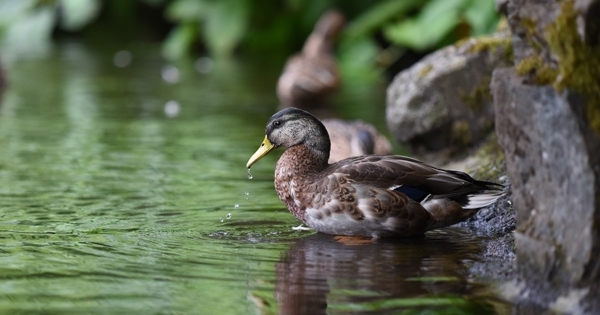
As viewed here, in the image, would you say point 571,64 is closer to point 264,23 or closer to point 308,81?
point 308,81

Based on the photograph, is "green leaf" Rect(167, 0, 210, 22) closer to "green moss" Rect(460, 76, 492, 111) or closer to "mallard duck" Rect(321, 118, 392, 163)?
"mallard duck" Rect(321, 118, 392, 163)

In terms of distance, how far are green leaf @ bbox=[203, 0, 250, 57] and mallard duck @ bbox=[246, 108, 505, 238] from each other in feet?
49.4

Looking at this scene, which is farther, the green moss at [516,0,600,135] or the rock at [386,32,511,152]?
the rock at [386,32,511,152]

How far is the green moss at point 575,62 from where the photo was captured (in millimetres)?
4262

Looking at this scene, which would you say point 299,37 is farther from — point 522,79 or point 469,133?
point 522,79

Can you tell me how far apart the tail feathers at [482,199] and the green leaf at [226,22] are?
15.3 meters

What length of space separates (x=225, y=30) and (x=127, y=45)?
15.0ft

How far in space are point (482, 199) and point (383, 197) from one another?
59cm

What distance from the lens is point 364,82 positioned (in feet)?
56.7

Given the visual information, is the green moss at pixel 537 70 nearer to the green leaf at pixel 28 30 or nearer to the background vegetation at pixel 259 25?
the background vegetation at pixel 259 25

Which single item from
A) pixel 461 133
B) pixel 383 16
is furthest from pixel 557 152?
pixel 383 16

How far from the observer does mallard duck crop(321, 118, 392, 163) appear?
876cm

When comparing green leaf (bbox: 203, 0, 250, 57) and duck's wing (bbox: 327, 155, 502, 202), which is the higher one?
green leaf (bbox: 203, 0, 250, 57)

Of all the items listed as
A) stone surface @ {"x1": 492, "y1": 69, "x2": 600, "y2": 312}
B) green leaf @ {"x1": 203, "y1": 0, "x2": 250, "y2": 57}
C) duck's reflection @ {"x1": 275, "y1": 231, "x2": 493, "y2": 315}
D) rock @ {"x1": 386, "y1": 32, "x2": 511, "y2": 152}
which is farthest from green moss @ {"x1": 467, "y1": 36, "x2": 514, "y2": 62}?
green leaf @ {"x1": 203, "y1": 0, "x2": 250, "y2": 57}
